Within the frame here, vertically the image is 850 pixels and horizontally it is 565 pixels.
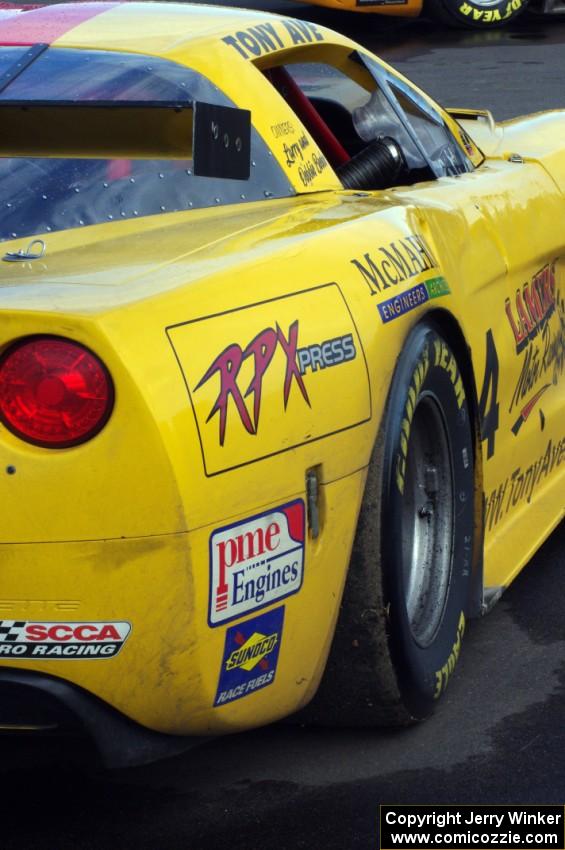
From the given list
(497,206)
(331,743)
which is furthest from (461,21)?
(331,743)

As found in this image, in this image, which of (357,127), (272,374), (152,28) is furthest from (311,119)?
(272,374)

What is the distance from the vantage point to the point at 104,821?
9.88 feet

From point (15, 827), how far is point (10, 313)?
109 cm

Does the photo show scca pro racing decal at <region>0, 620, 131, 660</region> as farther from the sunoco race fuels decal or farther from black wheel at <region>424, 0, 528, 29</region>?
black wheel at <region>424, 0, 528, 29</region>

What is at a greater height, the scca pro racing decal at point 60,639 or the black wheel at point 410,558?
the scca pro racing decal at point 60,639

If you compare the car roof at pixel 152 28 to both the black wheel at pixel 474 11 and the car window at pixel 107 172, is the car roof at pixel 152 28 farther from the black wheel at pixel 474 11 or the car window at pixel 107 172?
the black wheel at pixel 474 11

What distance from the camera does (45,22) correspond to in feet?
12.9

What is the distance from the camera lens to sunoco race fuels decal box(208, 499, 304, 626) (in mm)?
A: 2586

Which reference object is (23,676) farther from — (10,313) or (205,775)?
(205,775)

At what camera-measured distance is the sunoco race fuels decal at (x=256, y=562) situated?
2.59 meters

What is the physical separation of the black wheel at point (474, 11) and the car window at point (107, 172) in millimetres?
14295

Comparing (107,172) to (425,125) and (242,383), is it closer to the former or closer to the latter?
(242,383)

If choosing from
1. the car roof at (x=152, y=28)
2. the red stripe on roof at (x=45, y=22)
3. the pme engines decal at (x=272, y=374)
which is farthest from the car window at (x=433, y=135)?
the pme engines decal at (x=272, y=374)

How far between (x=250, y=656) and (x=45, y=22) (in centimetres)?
192
